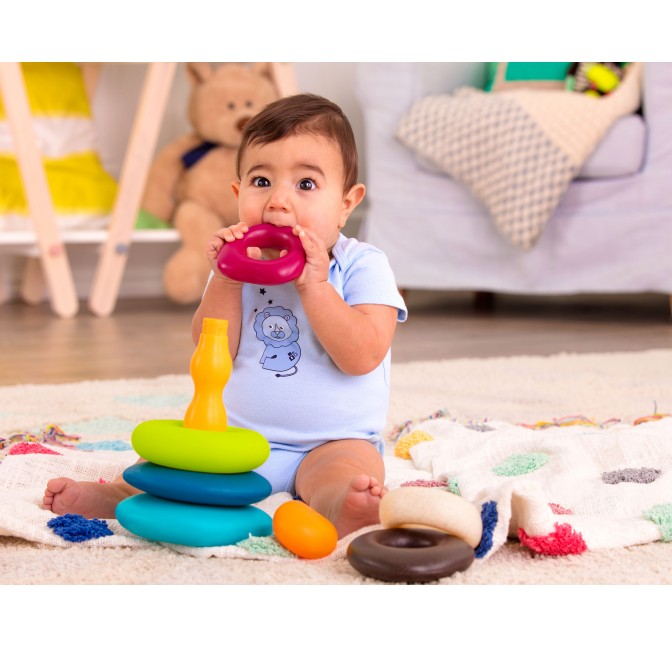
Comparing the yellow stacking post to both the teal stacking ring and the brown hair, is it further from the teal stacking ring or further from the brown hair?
the brown hair

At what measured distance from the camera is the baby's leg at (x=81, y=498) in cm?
81

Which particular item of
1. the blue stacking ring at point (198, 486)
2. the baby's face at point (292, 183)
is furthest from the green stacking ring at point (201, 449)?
the baby's face at point (292, 183)

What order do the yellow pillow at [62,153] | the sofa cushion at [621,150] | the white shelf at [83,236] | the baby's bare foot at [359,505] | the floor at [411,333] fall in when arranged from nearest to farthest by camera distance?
the baby's bare foot at [359,505] → the floor at [411,333] → the sofa cushion at [621,150] → the white shelf at [83,236] → the yellow pillow at [62,153]

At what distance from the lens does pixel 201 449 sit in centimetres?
71

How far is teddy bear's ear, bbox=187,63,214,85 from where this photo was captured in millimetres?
2643

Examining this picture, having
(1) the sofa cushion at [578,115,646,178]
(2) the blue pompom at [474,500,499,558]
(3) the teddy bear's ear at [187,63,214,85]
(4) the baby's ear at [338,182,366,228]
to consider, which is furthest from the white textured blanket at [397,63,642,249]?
(2) the blue pompom at [474,500,499,558]

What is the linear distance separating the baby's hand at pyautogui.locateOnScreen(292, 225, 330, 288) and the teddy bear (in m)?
1.70

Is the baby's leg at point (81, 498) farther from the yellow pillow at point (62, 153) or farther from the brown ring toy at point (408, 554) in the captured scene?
the yellow pillow at point (62, 153)

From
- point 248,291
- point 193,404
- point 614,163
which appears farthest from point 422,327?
point 193,404

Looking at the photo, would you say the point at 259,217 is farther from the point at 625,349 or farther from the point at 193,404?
the point at 625,349

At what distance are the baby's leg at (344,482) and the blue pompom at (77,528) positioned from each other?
0.56 feet

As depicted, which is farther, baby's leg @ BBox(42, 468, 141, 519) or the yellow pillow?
the yellow pillow

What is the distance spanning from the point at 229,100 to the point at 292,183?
1771 mm

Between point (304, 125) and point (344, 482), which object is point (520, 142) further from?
point (344, 482)
